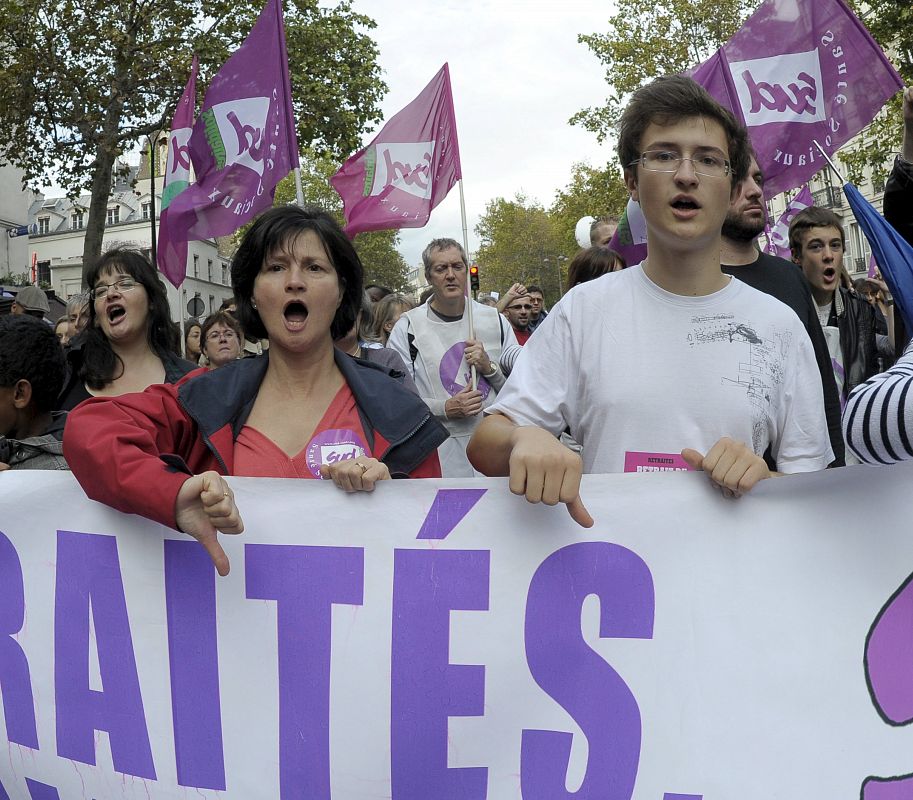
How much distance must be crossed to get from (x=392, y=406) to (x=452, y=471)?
2.77 metres

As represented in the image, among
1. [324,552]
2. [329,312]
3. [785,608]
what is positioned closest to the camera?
[785,608]

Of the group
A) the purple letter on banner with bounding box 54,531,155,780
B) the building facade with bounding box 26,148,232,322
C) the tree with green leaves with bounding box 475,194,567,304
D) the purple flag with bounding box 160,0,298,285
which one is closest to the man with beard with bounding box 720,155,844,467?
the purple letter on banner with bounding box 54,531,155,780

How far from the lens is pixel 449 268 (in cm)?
573

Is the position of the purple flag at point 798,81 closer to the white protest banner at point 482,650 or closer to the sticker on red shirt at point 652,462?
the sticker on red shirt at point 652,462

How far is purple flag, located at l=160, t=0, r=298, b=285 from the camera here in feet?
18.1

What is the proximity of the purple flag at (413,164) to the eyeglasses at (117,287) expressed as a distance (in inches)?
121

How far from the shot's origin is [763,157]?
5.22 m

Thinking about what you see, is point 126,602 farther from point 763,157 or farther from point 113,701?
point 763,157

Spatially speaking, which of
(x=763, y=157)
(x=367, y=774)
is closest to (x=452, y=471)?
(x=763, y=157)

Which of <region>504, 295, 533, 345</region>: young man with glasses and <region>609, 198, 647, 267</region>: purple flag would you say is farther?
<region>504, 295, 533, 345</region>: young man with glasses

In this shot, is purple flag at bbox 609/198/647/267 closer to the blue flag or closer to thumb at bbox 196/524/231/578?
the blue flag

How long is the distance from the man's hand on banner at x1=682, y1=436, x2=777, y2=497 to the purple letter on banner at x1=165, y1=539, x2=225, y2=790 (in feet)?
3.44

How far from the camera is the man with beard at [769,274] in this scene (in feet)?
8.53

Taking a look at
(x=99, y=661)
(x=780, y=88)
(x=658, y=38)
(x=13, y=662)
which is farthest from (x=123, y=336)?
(x=658, y=38)
